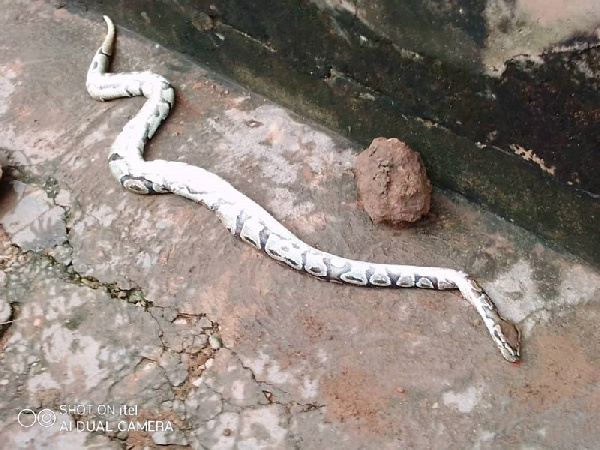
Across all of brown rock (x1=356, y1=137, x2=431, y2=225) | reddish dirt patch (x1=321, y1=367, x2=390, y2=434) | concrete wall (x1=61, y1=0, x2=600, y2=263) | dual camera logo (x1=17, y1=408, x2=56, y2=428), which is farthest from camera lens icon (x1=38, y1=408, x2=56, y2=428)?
concrete wall (x1=61, y1=0, x2=600, y2=263)

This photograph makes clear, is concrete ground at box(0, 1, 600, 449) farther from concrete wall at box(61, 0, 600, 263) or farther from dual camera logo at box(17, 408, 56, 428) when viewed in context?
concrete wall at box(61, 0, 600, 263)

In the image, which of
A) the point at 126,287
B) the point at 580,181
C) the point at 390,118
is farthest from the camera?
the point at 390,118

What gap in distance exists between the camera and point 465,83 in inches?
131

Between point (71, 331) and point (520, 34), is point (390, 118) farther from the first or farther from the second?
point (71, 331)

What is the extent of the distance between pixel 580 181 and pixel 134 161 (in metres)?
2.58

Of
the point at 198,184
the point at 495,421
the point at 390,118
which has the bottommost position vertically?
the point at 198,184

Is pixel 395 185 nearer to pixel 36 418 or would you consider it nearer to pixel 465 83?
pixel 465 83

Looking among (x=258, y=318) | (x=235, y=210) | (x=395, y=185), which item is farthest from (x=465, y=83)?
(x=258, y=318)

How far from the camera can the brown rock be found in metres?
3.48

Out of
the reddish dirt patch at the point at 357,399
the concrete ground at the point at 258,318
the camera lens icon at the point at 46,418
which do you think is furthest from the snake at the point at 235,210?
the camera lens icon at the point at 46,418

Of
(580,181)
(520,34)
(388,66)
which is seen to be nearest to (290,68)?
(388,66)

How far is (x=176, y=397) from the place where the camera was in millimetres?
3080

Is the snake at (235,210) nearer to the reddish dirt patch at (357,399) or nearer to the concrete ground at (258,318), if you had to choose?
the concrete ground at (258,318)

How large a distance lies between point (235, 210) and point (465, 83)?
1.44 m
